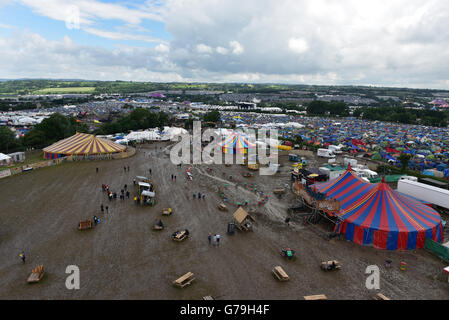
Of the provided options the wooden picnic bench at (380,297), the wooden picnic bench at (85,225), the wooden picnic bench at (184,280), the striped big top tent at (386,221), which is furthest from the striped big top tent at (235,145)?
the wooden picnic bench at (380,297)

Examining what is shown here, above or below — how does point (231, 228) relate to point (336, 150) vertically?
below

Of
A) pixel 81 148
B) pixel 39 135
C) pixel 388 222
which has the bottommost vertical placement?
pixel 388 222

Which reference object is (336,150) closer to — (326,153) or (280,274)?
(326,153)

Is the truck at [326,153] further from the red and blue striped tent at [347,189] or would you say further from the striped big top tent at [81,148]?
the striped big top tent at [81,148]

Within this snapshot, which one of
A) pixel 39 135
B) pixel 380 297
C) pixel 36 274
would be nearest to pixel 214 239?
pixel 380 297

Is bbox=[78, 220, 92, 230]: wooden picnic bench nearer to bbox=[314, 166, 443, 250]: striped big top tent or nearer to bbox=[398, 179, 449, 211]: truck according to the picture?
bbox=[314, 166, 443, 250]: striped big top tent

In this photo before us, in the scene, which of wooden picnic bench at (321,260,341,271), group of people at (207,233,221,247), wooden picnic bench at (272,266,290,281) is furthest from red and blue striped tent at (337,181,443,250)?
group of people at (207,233,221,247)
